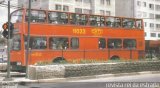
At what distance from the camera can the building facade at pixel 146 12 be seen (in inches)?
3264

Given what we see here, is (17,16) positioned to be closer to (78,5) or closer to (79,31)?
(79,31)

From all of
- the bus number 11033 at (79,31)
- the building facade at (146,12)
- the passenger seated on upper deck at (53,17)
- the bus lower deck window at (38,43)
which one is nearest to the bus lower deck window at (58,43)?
the bus lower deck window at (38,43)

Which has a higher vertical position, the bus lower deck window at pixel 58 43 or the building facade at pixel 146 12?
the building facade at pixel 146 12

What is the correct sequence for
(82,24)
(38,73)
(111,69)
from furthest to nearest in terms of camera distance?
(82,24), (111,69), (38,73)

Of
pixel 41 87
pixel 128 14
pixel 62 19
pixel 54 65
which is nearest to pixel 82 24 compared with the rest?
pixel 62 19

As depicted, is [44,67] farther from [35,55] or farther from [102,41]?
[102,41]

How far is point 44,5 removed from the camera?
6544 centimetres

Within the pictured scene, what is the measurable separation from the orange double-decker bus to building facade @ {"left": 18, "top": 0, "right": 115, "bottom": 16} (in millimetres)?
33849

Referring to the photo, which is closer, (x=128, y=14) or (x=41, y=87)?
(x=41, y=87)

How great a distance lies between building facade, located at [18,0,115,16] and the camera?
65.2 m

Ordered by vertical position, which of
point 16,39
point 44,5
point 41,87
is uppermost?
point 44,5

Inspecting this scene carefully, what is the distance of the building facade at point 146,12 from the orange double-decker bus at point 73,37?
50707mm

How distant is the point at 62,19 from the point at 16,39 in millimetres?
3770

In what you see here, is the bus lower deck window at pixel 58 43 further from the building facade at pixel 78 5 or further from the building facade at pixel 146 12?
the building facade at pixel 146 12
